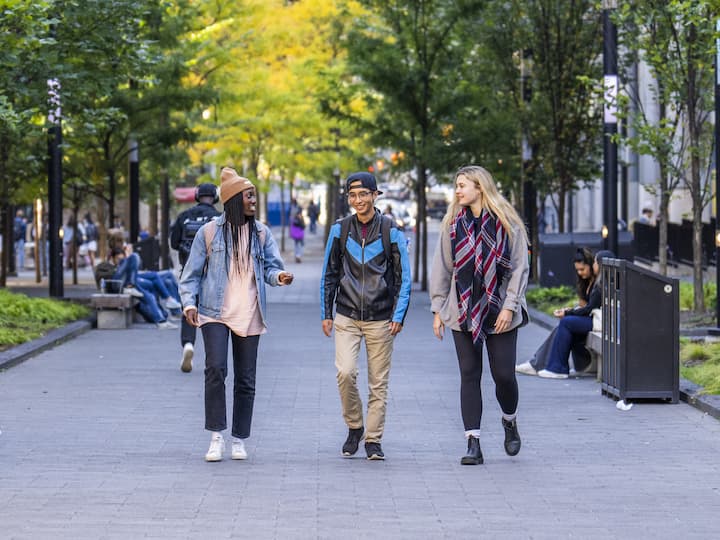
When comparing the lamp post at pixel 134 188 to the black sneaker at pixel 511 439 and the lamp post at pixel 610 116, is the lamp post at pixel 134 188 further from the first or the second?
the black sneaker at pixel 511 439

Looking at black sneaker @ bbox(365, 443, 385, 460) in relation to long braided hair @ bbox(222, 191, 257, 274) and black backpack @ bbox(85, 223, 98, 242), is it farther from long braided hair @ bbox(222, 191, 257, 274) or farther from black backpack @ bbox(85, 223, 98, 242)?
black backpack @ bbox(85, 223, 98, 242)

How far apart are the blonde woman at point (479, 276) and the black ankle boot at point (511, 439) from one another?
25 centimetres

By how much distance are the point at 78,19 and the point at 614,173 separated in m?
7.04

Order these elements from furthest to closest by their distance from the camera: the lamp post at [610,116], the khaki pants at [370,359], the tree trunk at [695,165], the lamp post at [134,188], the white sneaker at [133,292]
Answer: the lamp post at [134,188], the white sneaker at [133,292], the lamp post at [610,116], the tree trunk at [695,165], the khaki pants at [370,359]

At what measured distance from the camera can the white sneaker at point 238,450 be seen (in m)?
9.05

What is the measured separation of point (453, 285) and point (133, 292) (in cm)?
1246

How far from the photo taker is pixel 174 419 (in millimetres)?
10953

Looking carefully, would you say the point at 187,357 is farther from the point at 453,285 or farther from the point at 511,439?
the point at 453,285

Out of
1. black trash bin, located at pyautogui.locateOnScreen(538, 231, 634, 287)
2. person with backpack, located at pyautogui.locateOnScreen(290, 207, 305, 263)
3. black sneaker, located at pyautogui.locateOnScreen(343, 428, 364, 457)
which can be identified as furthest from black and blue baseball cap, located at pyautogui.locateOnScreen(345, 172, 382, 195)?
person with backpack, located at pyautogui.locateOnScreen(290, 207, 305, 263)

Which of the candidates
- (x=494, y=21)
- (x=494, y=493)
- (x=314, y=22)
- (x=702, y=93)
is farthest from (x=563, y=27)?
(x=314, y=22)

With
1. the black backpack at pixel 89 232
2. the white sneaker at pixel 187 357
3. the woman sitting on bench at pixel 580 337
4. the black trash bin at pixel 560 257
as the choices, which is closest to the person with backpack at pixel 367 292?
the woman sitting on bench at pixel 580 337

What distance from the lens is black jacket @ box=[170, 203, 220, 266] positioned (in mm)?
13656

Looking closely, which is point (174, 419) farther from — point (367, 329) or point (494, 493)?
point (494, 493)

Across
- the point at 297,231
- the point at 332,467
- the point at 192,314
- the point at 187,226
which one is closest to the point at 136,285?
the point at 187,226
